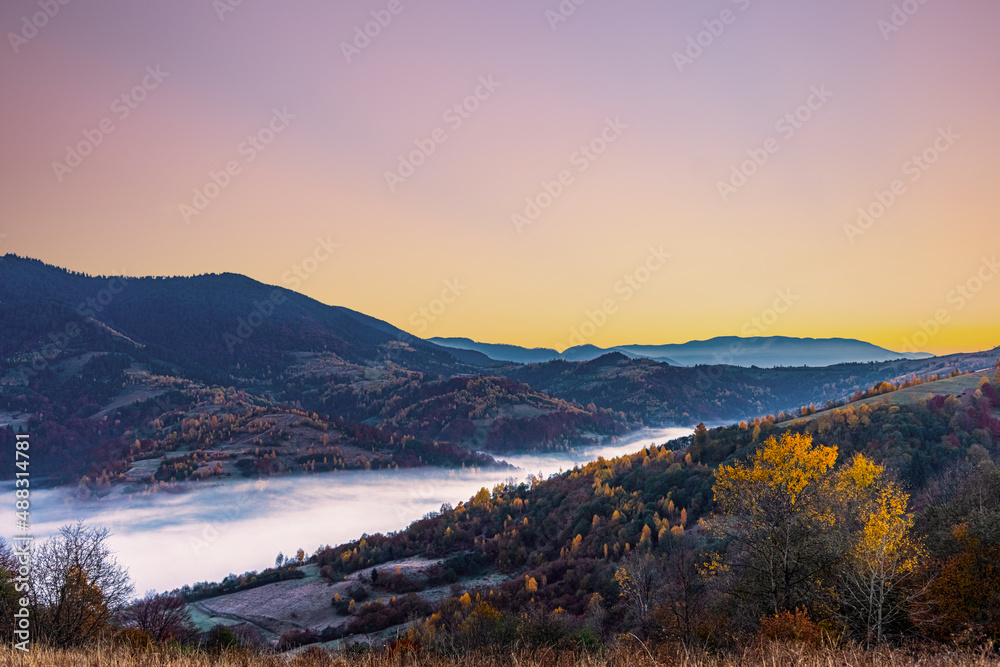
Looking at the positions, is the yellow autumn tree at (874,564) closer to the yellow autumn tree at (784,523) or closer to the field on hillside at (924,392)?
the yellow autumn tree at (784,523)

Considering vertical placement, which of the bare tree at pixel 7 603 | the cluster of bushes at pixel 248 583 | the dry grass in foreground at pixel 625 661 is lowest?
the cluster of bushes at pixel 248 583

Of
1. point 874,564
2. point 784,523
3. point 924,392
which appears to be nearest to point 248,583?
point 784,523

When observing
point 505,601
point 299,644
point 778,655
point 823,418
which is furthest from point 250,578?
point 778,655

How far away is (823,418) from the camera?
3378 inches

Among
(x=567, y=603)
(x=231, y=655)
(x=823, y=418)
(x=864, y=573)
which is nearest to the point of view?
(x=231, y=655)

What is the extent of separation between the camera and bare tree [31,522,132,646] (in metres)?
24.1

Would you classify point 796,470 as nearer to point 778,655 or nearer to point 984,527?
point 984,527

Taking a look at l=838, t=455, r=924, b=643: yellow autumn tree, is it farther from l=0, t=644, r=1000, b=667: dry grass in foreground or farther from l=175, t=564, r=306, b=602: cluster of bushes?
l=175, t=564, r=306, b=602: cluster of bushes

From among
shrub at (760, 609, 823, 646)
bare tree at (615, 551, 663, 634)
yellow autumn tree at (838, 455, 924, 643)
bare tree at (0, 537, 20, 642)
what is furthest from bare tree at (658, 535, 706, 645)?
bare tree at (0, 537, 20, 642)

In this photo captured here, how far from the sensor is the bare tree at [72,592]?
2412cm

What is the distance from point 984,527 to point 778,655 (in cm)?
2195

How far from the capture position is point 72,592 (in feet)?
85.8

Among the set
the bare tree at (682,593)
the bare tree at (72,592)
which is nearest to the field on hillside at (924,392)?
the bare tree at (682,593)

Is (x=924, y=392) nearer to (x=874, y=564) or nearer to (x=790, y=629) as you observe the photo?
(x=874, y=564)
